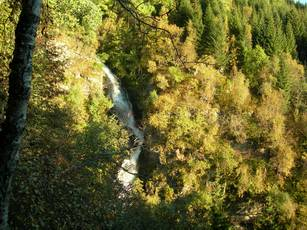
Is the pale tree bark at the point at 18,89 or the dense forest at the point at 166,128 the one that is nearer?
the pale tree bark at the point at 18,89

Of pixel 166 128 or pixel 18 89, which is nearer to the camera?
pixel 18 89

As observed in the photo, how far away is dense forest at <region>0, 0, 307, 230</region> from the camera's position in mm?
10172

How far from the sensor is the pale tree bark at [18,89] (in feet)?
14.5

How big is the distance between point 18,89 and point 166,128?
119 feet

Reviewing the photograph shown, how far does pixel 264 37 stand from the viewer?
65.5 m

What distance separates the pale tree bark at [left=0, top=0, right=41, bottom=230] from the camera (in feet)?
14.5

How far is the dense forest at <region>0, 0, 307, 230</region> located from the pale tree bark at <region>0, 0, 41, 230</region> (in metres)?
0.72

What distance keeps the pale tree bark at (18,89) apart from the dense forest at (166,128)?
72cm

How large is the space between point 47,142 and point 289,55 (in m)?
58.7

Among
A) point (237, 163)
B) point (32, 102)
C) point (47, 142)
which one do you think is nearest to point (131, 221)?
point (47, 142)

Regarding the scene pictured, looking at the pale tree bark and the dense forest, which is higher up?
the dense forest

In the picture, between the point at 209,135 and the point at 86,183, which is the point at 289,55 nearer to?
Answer: the point at 209,135

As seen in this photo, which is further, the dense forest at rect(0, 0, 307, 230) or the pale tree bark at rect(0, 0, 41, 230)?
the dense forest at rect(0, 0, 307, 230)

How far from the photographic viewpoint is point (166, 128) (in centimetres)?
4059
